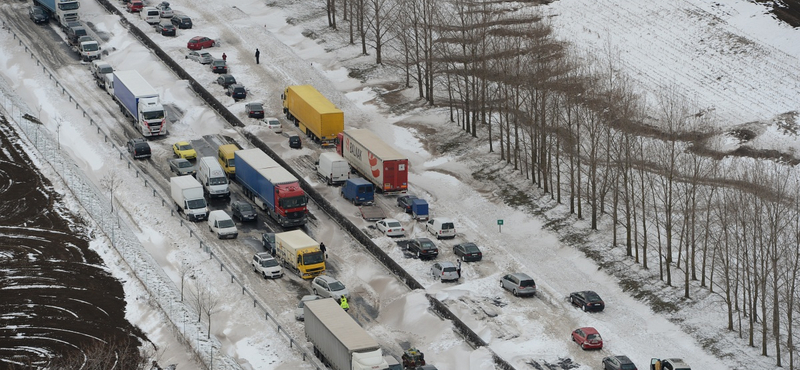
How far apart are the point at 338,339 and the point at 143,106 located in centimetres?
4076

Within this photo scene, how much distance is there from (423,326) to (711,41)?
53.7m

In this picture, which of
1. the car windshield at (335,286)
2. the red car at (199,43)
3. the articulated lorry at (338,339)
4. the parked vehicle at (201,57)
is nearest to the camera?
the articulated lorry at (338,339)

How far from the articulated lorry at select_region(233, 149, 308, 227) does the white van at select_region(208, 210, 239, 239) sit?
3.59 m

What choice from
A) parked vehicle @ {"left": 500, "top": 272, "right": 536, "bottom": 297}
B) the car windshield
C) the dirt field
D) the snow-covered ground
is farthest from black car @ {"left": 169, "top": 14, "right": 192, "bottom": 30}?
parked vehicle @ {"left": 500, "top": 272, "right": 536, "bottom": 297}

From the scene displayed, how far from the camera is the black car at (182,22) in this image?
126 metres

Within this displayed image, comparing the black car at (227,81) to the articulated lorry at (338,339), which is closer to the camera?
the articulated lorry at (338,339)

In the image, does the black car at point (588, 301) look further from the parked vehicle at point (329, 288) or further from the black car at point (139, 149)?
the black car at point (139, 149)

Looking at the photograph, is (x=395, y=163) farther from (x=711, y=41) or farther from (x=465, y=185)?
(x=711, y=41)

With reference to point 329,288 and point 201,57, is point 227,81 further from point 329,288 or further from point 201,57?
point 329,288

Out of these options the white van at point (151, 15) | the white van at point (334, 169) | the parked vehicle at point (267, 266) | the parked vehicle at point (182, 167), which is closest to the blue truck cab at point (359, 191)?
the white van at point (334, 169)

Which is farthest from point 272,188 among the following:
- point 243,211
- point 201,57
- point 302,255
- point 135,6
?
point 135,6

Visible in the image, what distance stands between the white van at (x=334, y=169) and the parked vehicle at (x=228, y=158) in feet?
23.3

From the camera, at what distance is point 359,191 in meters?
88.9

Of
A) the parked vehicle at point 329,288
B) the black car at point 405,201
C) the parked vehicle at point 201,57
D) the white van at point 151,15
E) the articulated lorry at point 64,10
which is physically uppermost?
the articulated lorry at point 64,10
